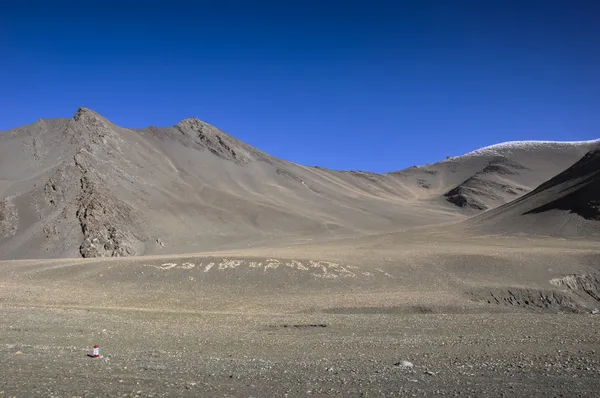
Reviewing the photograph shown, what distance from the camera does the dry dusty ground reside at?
10117 millimetres

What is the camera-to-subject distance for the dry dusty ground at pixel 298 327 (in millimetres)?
10117

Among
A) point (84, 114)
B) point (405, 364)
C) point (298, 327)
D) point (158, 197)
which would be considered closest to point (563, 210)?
point (298, 327)

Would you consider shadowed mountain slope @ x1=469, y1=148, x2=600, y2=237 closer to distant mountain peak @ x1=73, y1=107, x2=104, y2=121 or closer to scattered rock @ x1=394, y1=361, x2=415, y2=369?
scattered rock @ x1=394, y1=361, x2=415, y2=369

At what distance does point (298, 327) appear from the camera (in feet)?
59.4

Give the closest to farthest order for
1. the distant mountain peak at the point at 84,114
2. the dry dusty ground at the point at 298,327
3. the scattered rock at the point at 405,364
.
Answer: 1. the dry dusty ground at the point at 298,327
2. the scattered rock at the point at 405,364
3. the distant mountain peak at the point at 84,114

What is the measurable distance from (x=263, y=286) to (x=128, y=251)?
2804cm

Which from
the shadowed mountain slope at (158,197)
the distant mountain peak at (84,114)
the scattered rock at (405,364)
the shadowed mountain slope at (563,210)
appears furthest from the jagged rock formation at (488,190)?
the scattered rock at (405,364)

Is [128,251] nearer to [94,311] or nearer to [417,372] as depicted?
[94,311]

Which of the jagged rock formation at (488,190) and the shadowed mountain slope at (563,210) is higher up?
the jagged rock formation at (488,190)

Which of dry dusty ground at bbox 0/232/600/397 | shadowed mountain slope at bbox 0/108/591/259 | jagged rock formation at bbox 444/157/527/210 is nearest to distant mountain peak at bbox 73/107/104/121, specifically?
shadowed mountain slope at bbox 0/108/591/259

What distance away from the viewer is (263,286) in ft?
95.4

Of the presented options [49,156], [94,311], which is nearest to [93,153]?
[49,156]

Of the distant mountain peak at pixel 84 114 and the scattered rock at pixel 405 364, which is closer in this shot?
the scattered rock at pixel 405 364

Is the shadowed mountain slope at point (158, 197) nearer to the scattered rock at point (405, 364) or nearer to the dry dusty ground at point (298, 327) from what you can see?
the dry dusty ground at point (298, 327)
